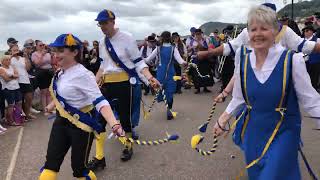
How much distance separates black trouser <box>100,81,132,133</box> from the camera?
6280 mm

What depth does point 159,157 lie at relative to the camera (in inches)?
251

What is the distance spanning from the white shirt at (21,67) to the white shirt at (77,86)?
573 cm

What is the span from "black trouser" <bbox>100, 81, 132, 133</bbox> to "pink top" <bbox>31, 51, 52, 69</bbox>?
4.68 m

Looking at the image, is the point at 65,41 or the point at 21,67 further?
the point at 21,67

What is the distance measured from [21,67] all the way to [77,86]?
5.96 m

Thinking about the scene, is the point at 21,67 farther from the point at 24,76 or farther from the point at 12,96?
the point at 12,96

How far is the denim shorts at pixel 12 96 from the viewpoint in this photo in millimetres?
9328

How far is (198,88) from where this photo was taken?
13.1 metres

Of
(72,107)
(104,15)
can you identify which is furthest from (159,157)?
(72,107)

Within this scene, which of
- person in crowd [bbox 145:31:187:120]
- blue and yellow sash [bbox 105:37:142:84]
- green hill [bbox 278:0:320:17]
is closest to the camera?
blue and yellow sash [bbox 105:37:142:84]

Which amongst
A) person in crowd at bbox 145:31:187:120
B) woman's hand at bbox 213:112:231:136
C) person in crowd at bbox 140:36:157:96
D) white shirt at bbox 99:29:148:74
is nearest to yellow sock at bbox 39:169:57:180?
woman's hand at bbox 213:112:231:136

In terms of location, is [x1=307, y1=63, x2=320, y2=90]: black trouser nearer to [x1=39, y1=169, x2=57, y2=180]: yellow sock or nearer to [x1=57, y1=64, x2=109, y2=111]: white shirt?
[x1=57, y1=64, x2=109, y2=111]: white shirt

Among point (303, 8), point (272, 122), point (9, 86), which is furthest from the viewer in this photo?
point (303, 8)

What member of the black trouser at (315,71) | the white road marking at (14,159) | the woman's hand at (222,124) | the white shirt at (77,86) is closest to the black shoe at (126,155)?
the white road marking at (14,159)
